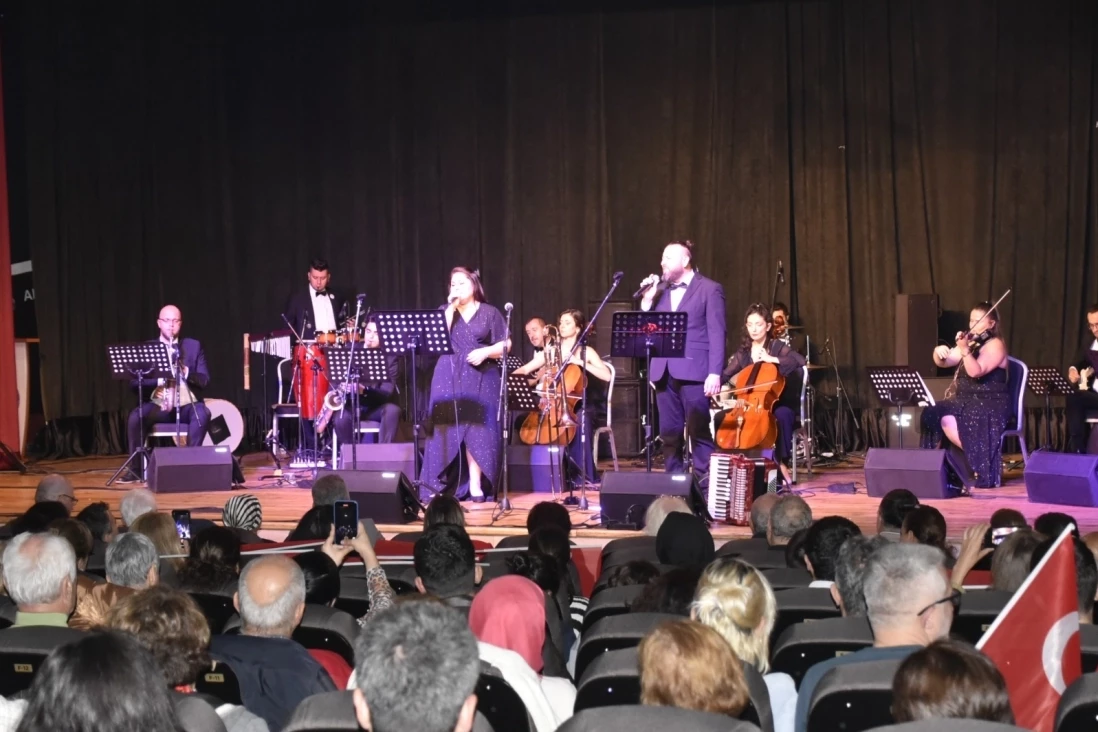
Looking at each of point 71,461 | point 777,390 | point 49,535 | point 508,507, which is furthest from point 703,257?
point 49,535

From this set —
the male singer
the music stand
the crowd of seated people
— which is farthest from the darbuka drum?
the crowd of seated people

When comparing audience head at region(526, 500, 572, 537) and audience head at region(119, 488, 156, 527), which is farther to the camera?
audience head at region(119, 488, 156, 527)

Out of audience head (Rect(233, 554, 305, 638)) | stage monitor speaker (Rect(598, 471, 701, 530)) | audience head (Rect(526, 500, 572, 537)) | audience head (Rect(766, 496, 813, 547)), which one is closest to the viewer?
audience head (Rect(233, 554, 305, 638))

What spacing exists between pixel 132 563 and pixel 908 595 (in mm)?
2680

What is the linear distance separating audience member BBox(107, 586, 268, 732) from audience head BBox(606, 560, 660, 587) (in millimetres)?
1748

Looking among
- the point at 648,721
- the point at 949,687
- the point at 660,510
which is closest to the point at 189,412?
the point at 660,510

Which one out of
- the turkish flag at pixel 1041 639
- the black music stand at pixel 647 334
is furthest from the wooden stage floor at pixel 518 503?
the turkish flag at pixel 1041 639

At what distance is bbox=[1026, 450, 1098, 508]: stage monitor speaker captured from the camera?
9.06 m

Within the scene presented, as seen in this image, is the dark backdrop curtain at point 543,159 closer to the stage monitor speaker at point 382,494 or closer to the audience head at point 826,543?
the stage monitor speaker at point 382,494

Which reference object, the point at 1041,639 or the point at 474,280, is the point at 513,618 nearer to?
the point at 1041,639

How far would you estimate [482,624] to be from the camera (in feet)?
13.3

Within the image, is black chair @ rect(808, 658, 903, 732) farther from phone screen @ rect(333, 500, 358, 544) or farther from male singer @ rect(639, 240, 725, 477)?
male singer @ rect(639, 240, 725, 477)

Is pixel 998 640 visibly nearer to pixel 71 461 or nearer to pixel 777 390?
pixel 777 390

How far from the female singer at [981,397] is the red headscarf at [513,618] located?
22.6ft
